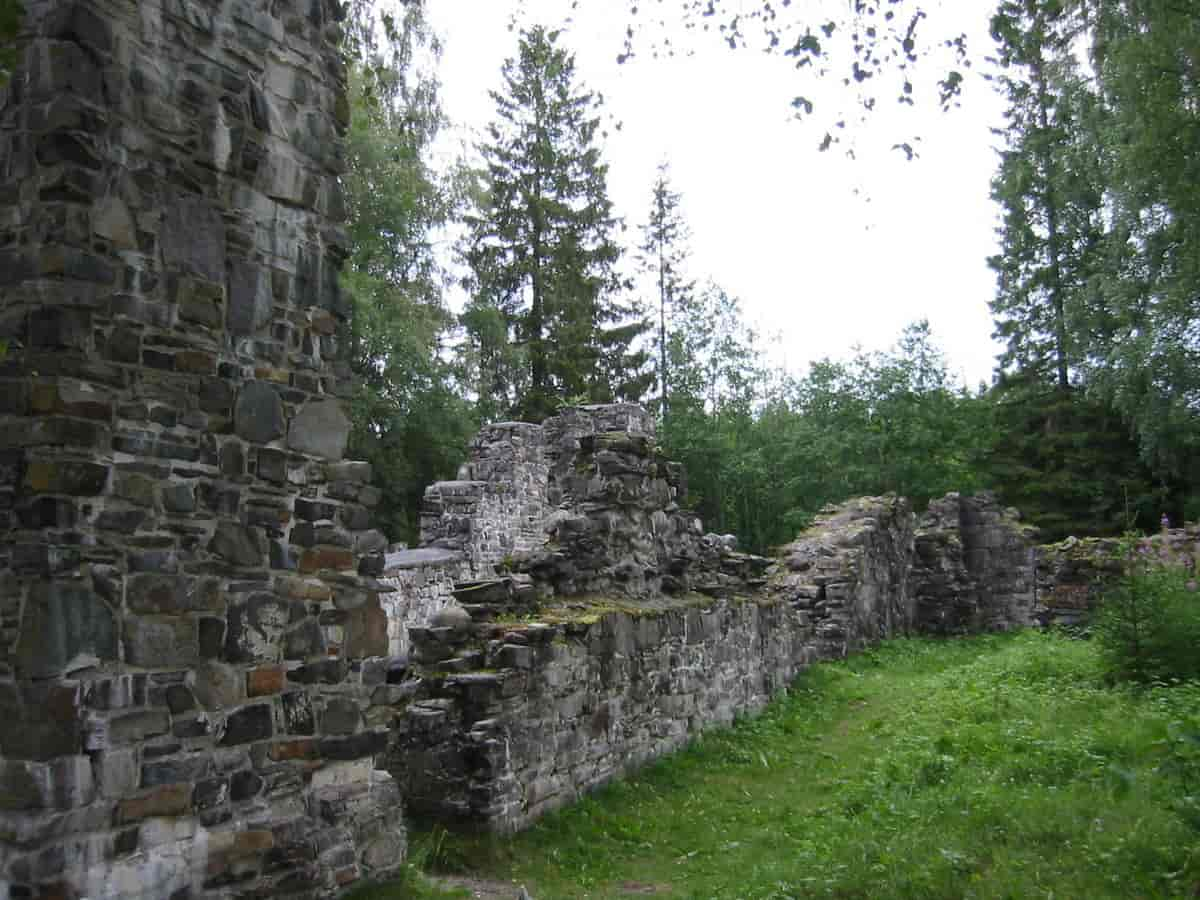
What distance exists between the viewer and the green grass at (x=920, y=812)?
562 cm

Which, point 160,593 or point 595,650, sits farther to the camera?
point 595,650

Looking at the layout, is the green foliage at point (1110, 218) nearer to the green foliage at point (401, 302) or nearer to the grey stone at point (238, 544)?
the grey stone at point (238, 544)

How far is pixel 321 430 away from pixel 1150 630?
26.7 feet

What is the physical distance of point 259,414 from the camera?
17.0ft

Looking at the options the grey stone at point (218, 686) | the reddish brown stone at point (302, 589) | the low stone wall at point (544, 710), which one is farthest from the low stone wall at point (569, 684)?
the grey stone at point (218, 686)

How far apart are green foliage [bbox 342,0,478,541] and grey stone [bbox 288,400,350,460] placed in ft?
Result: 64.8

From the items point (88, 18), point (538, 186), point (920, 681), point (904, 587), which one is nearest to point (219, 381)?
point (88, 18)

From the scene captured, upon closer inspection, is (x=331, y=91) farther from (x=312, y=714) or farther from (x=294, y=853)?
(x=294, y=853)

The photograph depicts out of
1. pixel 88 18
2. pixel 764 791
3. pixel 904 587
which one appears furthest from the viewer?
pixel 904 587

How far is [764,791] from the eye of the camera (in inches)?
374

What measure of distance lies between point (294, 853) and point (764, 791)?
18.1 feet

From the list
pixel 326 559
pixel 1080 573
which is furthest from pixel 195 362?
pixel 1080 573

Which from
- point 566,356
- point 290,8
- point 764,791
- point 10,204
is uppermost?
point 566,356

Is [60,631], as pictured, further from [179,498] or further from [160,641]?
[179,498]
